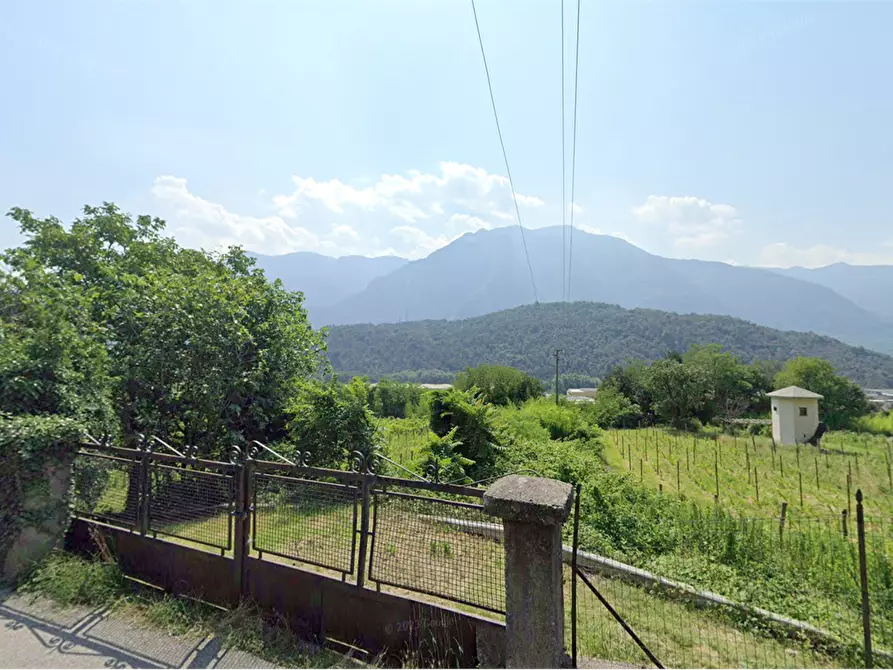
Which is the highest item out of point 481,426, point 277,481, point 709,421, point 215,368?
point 215,368

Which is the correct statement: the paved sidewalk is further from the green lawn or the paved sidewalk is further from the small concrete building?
the small concrete building

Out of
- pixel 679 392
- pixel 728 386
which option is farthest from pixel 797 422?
pixel 728 386

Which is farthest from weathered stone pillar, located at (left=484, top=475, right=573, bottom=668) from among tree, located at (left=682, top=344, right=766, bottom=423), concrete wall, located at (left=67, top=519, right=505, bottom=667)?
tree, located at (left=682, top=344, right=766, bottom=423)

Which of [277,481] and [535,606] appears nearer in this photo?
[535,606]

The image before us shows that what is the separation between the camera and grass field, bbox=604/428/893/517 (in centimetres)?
1138

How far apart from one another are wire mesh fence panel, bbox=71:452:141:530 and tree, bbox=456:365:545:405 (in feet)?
76.7

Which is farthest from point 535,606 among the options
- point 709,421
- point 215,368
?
point 709,421

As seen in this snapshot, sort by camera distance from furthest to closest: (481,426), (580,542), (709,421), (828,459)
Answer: (709,421)
(828,459)
(481,426)
(580,542)

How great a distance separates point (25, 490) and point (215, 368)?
3824 millimetres

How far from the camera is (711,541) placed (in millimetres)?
6484

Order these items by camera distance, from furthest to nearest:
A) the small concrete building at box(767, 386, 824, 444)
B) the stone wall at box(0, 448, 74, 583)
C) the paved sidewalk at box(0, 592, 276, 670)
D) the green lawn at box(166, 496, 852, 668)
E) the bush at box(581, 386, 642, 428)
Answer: the bush at box(581, 386, 642, 428), the small concrete building at box(767, 386, 824, 444), the stone wall at box(0, 448, 74, 583), the green lawn at box(166, 496, 852, 668), the paved sidewalk at box(0, 592, 276, 670)

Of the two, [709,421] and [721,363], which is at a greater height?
[721,363]

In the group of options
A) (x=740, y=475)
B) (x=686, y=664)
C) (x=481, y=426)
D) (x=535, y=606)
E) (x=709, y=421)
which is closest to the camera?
(x=535, y=606)

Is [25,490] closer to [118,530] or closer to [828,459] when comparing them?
[118,530]
